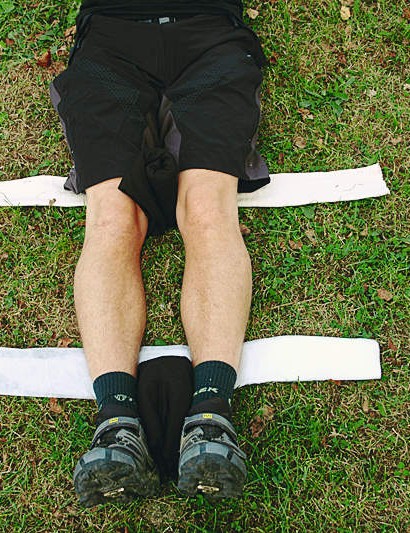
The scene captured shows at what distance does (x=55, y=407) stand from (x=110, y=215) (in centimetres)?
116

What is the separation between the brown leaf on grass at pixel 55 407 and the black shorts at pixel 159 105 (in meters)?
1.13

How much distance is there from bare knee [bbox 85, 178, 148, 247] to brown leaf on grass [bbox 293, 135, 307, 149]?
1.34 meters

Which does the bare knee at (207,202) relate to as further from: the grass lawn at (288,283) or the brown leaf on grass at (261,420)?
the brown leaf on grass at (261,420)

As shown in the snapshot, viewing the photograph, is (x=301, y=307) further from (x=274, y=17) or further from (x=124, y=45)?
(x=274, y=17)

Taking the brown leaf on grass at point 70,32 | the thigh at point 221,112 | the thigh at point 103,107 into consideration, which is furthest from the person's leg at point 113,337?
the brown leaf on grass at point 70,32

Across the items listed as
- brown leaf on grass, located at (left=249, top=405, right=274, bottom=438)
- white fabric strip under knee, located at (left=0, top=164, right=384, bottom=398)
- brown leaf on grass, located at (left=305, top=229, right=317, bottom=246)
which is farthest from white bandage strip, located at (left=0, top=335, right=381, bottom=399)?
brown leaf on grass, located at (left=305, top=229, right=317, bottom=246)

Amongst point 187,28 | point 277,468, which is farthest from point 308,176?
point 277,468

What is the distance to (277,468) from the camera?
3.18m

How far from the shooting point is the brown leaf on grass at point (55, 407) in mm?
3343

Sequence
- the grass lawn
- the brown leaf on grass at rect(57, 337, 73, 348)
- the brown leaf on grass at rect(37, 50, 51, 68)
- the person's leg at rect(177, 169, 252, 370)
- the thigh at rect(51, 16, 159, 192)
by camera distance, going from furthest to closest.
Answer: the brown leaf on grass at rect(37, 50, 51, 68) < the brown leaf on grass at rect(57, 337, 73, 348) < the thigh at rect(51, 16, 159, 192) < the grass lawn < the person's leg at rect(177, 169, 252, 370)

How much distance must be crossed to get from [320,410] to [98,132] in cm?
201

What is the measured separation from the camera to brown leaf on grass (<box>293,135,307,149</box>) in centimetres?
397

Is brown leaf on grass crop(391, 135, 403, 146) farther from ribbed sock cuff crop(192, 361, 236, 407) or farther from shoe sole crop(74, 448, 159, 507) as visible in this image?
shoe sole crop(74, 448, 159, 507)

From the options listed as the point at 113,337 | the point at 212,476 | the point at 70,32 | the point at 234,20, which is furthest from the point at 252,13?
the point at 212,476
